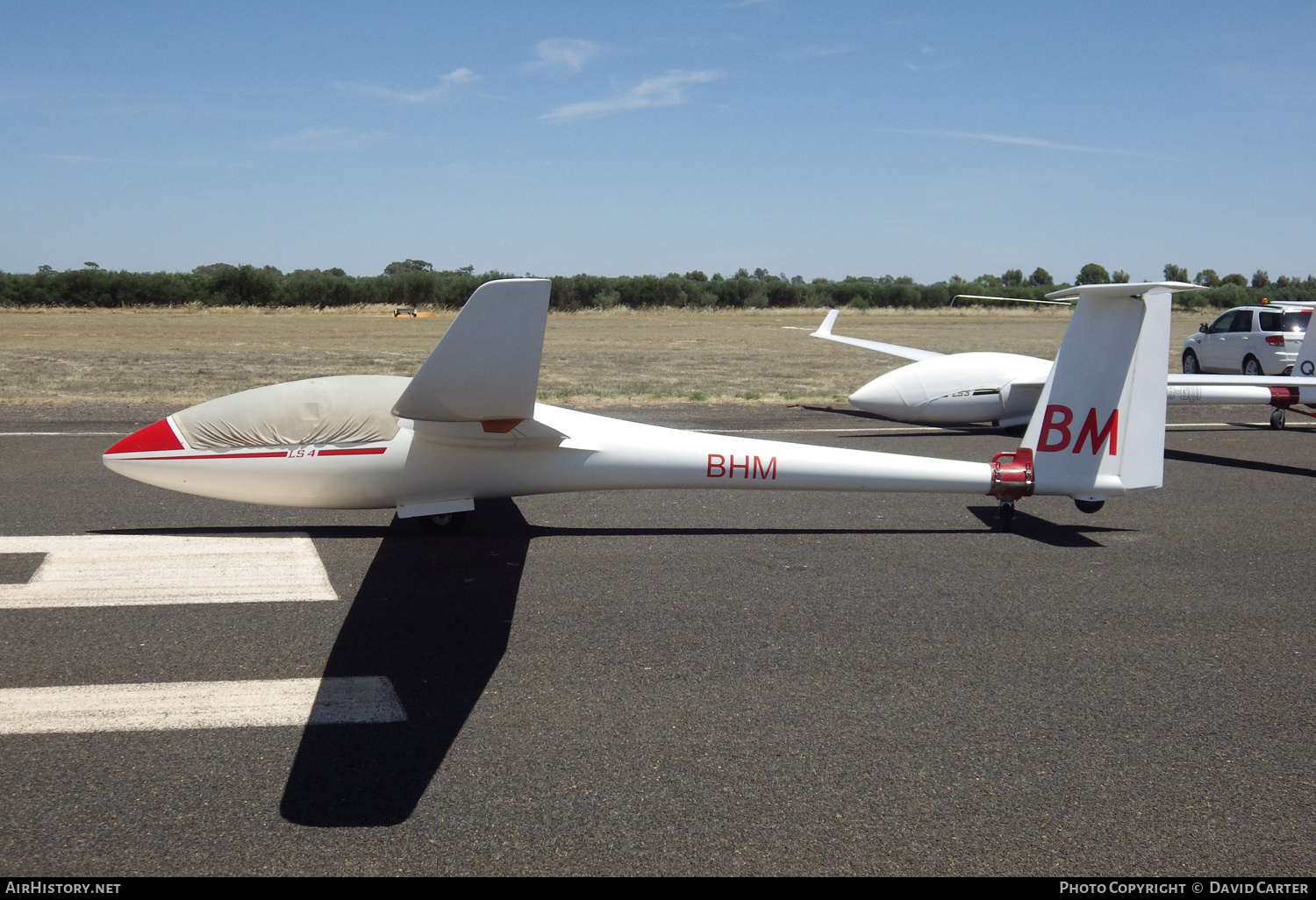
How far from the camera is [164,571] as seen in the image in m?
6.97

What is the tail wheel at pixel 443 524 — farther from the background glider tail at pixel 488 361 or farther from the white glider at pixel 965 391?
the white glider at pixel 965 391

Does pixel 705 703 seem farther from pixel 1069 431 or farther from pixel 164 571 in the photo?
pixel 1069 431

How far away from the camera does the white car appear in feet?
69.5

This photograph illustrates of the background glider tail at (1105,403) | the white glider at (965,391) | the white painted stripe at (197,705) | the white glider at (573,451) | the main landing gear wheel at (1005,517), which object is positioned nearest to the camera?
the white painted stripe at (197,705)

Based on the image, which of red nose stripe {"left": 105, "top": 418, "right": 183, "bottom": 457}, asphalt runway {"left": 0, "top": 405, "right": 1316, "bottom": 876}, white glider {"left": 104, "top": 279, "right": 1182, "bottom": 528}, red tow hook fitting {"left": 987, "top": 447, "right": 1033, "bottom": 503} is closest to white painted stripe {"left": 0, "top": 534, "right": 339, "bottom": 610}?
asphalt runway {"left": 0, "top": 405, "right": 1316, "bottom": 876}

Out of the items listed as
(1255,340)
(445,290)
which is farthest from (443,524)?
(445,290)

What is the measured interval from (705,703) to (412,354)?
28080 mm

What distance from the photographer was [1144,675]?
5348mm

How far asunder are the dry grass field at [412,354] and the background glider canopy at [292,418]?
30.6ft

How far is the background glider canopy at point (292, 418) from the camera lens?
7594mm

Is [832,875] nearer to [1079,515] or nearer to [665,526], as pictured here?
[665,526]

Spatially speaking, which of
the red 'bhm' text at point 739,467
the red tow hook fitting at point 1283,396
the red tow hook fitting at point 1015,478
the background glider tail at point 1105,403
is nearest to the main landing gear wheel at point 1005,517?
the red tow hook fitting at point 1015,478

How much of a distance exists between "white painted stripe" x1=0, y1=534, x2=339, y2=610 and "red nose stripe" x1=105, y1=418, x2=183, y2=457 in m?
0.75
